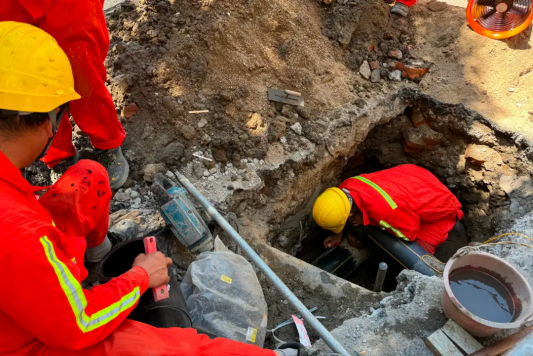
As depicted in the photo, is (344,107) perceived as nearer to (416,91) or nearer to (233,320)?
(416,91)

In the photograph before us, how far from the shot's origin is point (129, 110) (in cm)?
295

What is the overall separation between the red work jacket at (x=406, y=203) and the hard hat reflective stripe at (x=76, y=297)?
2.55 m

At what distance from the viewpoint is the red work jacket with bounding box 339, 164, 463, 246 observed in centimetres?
329

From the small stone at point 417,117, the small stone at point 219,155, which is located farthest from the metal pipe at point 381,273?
the small stone at point 417,117

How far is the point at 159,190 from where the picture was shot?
2428 mm

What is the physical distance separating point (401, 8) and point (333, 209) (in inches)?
107

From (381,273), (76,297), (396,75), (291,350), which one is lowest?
(381,273)

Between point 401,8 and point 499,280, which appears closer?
point 499,280

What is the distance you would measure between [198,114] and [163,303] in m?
Answer: 1.73

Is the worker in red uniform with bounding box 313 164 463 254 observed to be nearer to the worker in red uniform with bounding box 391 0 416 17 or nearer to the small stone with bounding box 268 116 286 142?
the small stone with bounding box 268 116 286 142

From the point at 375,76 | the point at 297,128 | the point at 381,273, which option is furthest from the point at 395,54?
the point at 381,273

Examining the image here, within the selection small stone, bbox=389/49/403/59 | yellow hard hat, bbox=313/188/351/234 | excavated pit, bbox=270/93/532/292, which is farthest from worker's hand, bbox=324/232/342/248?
small stone, bbox=389/49/403/59

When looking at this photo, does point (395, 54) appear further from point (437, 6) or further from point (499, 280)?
point (499, 280)

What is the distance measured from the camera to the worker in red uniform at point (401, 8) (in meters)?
4.25
